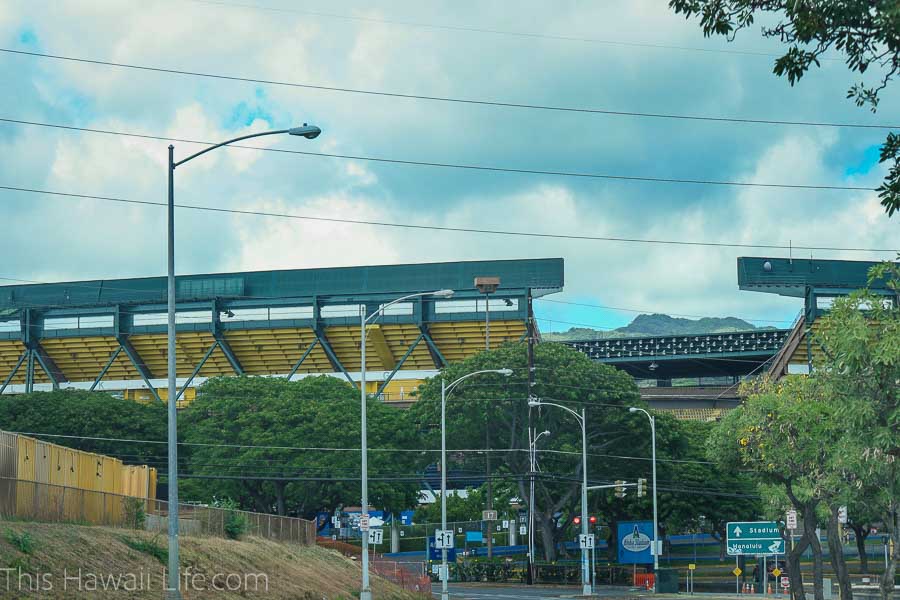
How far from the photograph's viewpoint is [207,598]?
3334cm

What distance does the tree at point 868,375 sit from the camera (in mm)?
26953

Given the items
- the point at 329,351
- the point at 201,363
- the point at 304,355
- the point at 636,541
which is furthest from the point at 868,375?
the point at 201,363

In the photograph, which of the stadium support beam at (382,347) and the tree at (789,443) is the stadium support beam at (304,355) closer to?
the stadium support beam at (382,347)

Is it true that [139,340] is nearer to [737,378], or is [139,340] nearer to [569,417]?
[569,417]

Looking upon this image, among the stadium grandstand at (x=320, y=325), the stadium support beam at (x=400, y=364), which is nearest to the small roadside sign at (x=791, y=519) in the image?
the stadium grandstand at (x=320, y=325)

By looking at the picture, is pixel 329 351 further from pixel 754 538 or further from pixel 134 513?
pixel 134 513

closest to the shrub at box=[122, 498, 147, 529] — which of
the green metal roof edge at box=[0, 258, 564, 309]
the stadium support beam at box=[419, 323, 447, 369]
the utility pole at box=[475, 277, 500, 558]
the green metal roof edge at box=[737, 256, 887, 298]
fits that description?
the utility pole at box=[475, 277, 500, 558]

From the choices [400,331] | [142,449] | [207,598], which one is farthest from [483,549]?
[207,598]

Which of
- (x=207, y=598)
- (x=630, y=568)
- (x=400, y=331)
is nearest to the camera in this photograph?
(x=207, y=598)

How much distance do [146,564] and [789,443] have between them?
77.4 feet

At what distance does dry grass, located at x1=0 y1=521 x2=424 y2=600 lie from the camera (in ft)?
90.7

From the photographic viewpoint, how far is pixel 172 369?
93.7 ft

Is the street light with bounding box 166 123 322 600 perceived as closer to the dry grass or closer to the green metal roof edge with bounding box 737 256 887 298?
the dry grass

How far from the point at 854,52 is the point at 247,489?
76126mm
